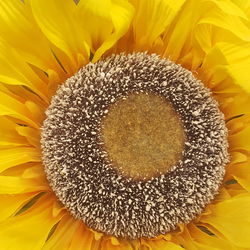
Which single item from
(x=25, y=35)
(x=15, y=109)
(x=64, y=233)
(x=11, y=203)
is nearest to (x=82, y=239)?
(x=64, y=233)

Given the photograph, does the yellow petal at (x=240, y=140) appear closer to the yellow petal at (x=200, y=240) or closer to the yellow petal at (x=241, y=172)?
the yellow petal at (x=241, y=172)

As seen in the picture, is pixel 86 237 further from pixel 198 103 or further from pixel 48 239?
pixel 198 103

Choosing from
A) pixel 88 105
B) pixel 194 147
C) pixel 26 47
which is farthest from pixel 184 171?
pixel 26 47

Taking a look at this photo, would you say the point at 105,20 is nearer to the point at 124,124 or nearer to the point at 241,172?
the point at 124,124

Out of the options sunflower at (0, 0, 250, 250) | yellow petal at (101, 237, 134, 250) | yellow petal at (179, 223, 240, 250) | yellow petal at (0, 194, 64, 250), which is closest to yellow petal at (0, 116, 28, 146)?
sunflower at (0, 0, 250, 250)

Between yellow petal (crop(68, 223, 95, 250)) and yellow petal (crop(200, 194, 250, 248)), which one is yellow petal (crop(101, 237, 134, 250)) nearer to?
yellow petal (crop(68, 223, 95, 250))
